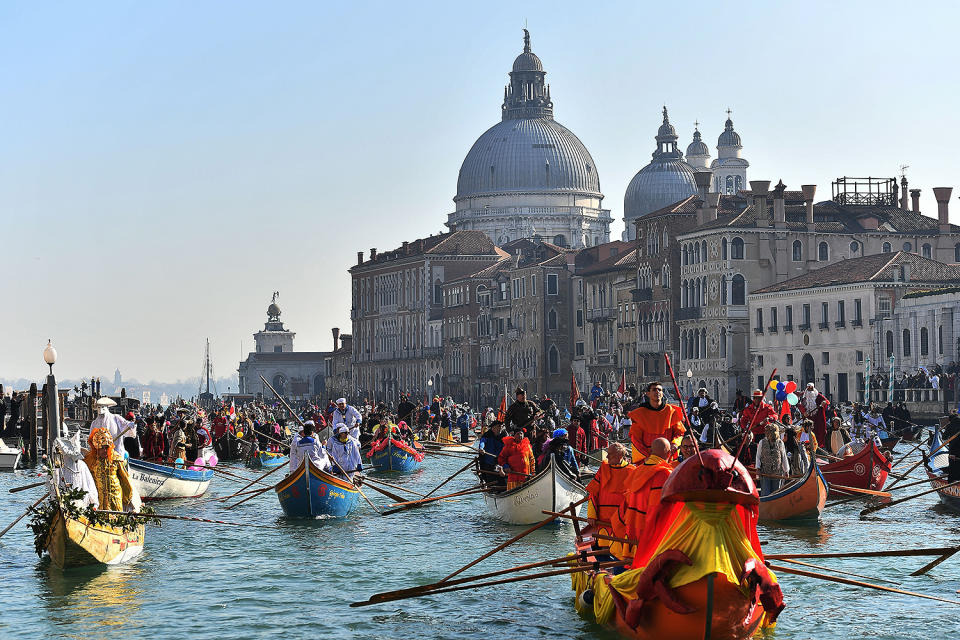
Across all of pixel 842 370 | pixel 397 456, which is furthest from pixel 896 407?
pixel 842 370

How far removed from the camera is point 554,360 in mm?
97625

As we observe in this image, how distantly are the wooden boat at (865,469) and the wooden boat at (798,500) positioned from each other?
3427 millimetres

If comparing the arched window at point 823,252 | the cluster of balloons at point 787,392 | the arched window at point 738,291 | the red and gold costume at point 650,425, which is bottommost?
the red and gold costume at point 650,425

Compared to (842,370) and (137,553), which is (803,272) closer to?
(842,370)

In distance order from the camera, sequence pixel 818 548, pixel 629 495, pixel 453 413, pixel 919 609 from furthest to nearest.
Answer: pixel 453 413 → pixel 818 548 → pixel 919 609 → pixel 629 495

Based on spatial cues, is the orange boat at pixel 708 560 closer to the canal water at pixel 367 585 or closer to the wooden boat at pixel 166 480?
the canal water at pixel 367 585

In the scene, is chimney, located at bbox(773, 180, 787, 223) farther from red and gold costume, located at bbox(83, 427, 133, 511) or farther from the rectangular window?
red and gold costume, located at bbox(83, 427, 133, 511)

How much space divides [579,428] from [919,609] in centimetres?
1557

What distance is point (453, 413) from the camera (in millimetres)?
75188

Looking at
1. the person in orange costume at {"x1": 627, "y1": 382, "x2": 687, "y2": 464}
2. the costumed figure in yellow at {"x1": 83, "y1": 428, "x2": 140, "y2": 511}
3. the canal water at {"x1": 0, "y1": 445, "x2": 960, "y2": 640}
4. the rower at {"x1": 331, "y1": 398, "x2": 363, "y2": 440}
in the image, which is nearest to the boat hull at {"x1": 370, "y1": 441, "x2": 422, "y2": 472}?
the rower at {"x1": 331, "y1": 398, "x2": 363, "y2": 440}

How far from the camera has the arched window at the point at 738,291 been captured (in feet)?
248

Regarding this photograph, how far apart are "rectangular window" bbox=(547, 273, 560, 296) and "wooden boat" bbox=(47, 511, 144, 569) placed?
257ft

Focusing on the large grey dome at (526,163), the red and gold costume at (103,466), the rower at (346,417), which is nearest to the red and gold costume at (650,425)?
the red and gold costume at (103,466)

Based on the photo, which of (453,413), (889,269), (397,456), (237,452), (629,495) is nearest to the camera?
(629,495)
